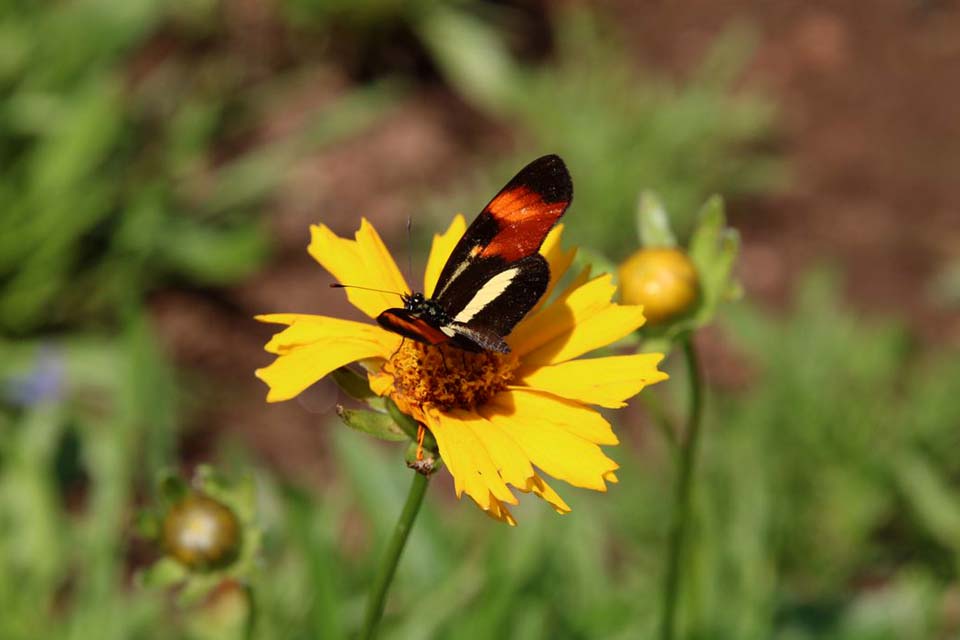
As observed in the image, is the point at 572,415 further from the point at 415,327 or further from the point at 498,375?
the point at 415,327

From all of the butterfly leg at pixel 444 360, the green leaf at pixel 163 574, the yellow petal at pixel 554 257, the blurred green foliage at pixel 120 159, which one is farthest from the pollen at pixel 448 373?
the blurred green foliage at pixel 120 159

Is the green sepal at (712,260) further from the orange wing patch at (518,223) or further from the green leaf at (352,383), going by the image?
the green leaf at (352,383)

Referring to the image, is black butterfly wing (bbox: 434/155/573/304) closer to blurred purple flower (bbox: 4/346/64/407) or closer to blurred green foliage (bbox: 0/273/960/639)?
blurred green foliage (bbox: 0/273/960/639)

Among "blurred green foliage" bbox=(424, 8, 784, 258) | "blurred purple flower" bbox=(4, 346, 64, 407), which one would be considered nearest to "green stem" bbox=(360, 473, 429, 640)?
"blurred purple flower" bbox=(4, 346, 64, 407)

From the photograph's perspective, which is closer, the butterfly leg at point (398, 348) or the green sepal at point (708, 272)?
the butterfly leg at point (398, 348)

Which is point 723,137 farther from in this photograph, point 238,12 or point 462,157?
point 238,12
